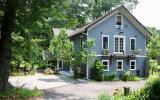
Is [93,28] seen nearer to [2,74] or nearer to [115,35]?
[115,35]

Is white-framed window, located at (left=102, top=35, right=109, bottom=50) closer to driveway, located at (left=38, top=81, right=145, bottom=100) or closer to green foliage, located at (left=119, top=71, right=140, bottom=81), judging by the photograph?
green foliage, located at (left=119, top=71, right=140, bottom=81)

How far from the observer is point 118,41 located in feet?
124

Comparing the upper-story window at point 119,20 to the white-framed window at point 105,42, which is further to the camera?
the upper-story window at point 119,20

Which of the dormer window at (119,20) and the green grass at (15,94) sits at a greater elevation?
the dormer window at (119,20)

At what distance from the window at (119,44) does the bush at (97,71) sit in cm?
352

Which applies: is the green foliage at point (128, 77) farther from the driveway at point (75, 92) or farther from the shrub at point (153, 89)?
the shrub at point (153, 89)

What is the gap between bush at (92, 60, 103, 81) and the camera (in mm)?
34656

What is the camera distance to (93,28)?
1433 inches

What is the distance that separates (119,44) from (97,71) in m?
5.02

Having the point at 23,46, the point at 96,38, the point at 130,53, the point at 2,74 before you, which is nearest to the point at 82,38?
the point at 96,38

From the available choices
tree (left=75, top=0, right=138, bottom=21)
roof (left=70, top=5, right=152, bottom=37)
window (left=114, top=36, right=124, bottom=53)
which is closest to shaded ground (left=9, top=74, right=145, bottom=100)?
window (left=114, top=36, right=124, bottom=53)

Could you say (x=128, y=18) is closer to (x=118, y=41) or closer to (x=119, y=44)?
(x=118, y=41)

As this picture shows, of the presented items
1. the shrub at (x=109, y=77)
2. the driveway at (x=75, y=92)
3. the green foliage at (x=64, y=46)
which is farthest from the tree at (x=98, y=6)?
the driveway at (x=75, y=92)

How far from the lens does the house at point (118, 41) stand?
3666 centimetres
